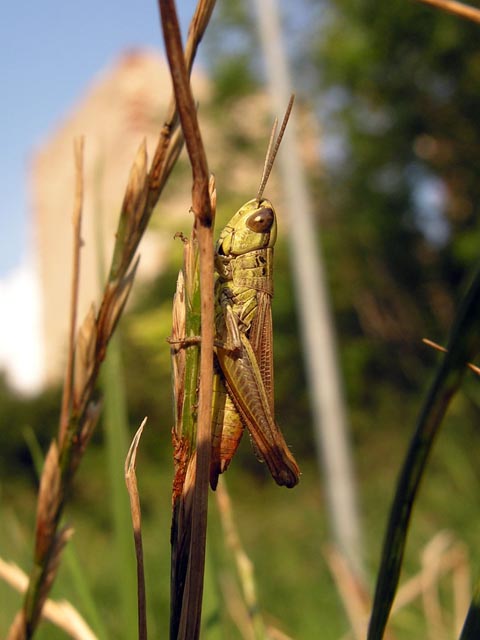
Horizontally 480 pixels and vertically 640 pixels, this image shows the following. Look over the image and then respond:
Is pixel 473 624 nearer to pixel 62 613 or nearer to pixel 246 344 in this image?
pixel 62 613

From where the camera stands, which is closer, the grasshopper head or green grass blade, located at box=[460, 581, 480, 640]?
green grass blade, located at box=[460, 581, 480, 640]

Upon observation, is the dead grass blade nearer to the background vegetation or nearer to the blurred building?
the background vegetation

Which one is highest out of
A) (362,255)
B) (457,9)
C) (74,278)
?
(457,9)

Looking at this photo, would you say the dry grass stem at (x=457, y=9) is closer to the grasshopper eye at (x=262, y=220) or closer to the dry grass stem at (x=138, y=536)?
the dry grass stem at (x=138, y=536)

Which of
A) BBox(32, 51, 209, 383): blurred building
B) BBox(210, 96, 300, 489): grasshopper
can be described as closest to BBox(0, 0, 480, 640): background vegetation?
BBox(32, 51, 209, 383): blurred building

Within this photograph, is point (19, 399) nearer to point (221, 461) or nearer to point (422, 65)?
point (422, 65)

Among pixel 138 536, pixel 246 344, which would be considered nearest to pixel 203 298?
A: pixel 138 536

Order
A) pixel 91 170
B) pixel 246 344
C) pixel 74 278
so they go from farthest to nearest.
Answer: pixel 91 170 → pixel 246 344 → pixel 74 278
